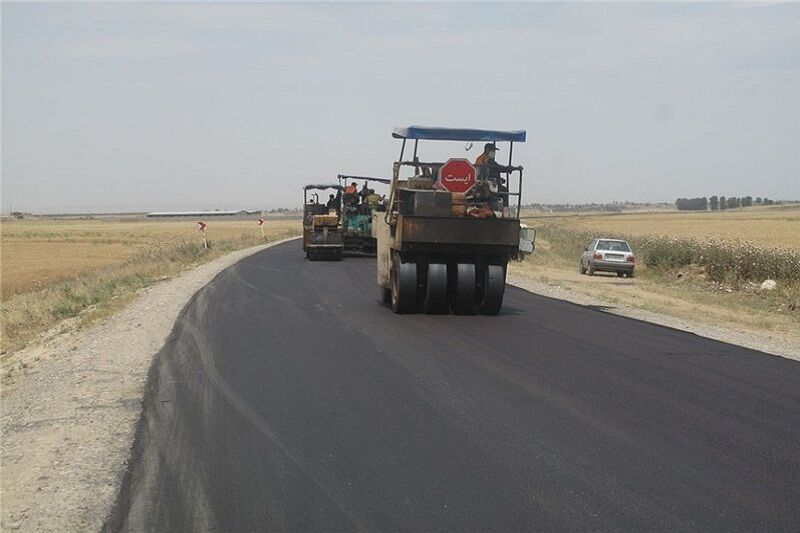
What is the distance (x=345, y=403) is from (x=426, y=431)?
4.56ft

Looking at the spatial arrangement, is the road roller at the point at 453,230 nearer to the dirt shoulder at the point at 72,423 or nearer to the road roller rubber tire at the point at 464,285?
the road roller rubber tire at the point at 464,285

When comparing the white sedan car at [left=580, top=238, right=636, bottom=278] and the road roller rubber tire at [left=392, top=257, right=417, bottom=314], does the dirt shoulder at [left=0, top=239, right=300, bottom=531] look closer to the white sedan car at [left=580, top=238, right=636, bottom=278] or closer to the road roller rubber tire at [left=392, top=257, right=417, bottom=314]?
the road roller rubber tire at [left=392, top=257, right=417, bottom=314]

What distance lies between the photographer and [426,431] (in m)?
8.30

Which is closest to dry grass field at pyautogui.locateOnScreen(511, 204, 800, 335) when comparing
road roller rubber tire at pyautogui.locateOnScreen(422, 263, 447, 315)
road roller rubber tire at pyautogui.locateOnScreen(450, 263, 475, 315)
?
road roller rubber tire at pyautogui.locateOnScreen(450, 263, 475, 315)

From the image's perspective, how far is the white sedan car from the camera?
3606 centimetres

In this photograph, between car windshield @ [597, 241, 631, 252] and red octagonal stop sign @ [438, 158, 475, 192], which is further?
car windshield @ [597, 241, 631, 252]

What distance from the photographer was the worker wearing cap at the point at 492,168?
18406 mm

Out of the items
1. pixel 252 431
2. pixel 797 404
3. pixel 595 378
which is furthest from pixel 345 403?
pixel 797 404

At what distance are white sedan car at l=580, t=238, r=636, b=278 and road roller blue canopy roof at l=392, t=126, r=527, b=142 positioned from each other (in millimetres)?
18386

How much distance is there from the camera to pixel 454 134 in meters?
18.8

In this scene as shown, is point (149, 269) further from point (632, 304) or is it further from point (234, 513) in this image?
point (234, 513)

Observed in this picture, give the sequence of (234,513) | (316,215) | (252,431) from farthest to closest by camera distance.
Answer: (316,215), (252,431), (234,513)

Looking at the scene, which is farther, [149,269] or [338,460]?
[149,269]

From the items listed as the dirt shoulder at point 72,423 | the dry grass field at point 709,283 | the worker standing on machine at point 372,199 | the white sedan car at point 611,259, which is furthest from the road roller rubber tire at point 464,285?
the worker standing on machine at point 372,199
